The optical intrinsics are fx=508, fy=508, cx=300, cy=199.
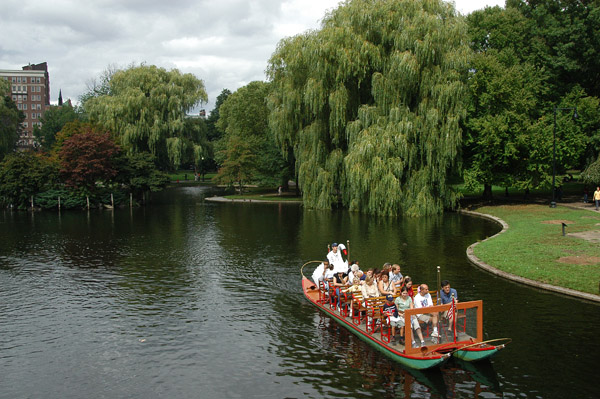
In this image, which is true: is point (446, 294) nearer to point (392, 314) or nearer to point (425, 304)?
point (425, 304)

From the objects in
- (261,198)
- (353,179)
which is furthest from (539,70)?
(261,198)

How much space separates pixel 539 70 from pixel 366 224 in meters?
24.9

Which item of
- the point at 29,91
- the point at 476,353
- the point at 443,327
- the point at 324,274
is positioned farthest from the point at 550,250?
the point at 29,91

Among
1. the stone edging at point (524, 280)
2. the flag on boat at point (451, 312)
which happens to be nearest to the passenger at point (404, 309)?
the flag on boat at point (451, 312)

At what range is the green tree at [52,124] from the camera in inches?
4582

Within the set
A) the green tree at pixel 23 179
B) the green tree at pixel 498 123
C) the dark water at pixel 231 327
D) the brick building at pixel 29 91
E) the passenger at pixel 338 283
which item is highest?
the brick building at pixel 29 91

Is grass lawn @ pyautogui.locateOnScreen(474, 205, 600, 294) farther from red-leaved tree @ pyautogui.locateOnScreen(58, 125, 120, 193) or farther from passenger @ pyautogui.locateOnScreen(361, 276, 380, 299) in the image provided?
red-leaved tree @ pyautogui.locateOnScreen(58, 125, 120, 193)

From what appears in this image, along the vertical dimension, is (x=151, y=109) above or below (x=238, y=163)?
above

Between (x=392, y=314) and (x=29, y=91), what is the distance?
156 m

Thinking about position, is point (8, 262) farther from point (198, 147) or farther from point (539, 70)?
point (539, 70)

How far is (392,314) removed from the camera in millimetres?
14227

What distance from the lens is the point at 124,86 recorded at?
208 ft

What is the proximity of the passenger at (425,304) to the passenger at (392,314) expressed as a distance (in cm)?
65

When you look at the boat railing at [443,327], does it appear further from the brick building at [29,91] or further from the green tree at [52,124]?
the brick building at [29,91]
